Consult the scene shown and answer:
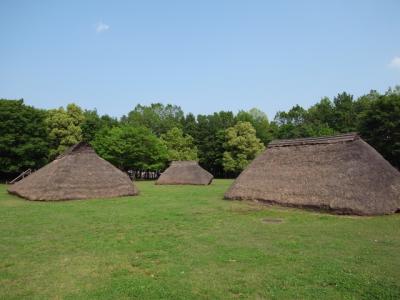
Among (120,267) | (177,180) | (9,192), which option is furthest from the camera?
(177,180)

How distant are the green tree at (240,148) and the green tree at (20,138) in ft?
91.4

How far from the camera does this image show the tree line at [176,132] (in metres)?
36.0

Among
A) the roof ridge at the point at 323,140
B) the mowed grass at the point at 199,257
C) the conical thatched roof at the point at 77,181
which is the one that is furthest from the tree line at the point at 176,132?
the mowed grass at the point at 199,257

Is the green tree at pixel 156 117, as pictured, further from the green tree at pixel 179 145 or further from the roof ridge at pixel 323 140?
the roof ridge at pixel 323 140

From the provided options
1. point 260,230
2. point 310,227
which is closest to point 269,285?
point 260,230

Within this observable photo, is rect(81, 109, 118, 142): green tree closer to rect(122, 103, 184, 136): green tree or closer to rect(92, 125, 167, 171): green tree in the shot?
rect(92, 125, 167, 171): green tree

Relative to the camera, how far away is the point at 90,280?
6012mm

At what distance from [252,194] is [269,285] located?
11428 mm

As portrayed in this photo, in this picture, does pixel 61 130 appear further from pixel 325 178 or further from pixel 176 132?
pixel 325 178

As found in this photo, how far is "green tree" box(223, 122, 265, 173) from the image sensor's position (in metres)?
52.1

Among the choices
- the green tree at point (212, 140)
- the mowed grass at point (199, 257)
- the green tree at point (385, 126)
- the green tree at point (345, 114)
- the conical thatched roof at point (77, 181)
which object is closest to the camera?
the mowed grass at point (199, 257)

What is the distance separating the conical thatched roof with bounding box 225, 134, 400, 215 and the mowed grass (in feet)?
3.17

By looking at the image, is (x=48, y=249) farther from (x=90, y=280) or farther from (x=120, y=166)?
(x=120, y=166)

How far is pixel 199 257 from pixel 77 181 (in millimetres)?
14512
